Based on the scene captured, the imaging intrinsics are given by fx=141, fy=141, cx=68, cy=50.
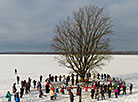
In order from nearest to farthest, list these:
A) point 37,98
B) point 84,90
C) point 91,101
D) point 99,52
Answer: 1. point 91,101
2. point 37,98
3. point 84,90
4. point 99,52

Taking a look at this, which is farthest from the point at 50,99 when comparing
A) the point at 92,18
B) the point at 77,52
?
the point at 92,18

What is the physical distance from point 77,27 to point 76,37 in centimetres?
123

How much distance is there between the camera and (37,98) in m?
12.7

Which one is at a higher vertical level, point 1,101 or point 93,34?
point 93,34

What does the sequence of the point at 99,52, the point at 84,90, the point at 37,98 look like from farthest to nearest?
the point at 99,52 → the point at 84,90 → the point at 37,98

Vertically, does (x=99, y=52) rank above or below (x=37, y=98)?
above

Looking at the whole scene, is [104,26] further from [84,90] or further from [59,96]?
[59,96]

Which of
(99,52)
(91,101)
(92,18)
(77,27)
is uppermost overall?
(92,18)

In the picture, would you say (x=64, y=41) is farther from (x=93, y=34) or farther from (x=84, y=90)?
(x=84, y=90)

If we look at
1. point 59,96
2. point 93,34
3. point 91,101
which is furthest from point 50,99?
point 93,34

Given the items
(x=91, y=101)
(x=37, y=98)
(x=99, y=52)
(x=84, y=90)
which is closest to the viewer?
(x=91, y=101)

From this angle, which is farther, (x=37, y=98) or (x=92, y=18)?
(x=92, y=18)

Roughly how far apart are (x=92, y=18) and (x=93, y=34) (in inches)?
77.2

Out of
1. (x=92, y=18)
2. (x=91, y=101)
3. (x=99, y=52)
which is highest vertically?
(x=92, y=18)
